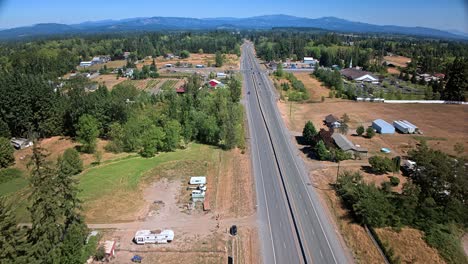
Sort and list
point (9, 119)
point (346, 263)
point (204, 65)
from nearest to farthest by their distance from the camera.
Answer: point (346, 263)
point (9, 119)
point (204, 65)

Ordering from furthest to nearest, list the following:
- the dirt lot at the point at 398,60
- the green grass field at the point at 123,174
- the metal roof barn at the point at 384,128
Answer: the dirt lot at the point at 398,60
the metal roof barn at the point at 384,128
the green grass field at the point at 123,174

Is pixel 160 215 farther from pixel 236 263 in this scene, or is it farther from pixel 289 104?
pixel 289 104

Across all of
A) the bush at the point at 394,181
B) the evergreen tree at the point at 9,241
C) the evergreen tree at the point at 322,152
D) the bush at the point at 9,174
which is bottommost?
the bush at the point at 9,174

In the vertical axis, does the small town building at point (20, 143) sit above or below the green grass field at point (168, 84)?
below

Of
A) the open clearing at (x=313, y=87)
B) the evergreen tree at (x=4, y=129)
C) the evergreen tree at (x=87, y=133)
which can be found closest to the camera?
the evergreen tree at (x=87, y=133)

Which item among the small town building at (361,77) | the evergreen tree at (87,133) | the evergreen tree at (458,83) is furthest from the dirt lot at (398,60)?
the evergreen tree at (87,133)

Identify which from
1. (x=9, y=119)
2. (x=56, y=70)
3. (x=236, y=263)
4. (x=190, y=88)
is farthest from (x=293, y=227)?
(x=56, y=70)

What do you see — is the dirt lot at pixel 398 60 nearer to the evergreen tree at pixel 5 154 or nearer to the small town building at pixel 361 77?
the small town building at pixel 361 77
